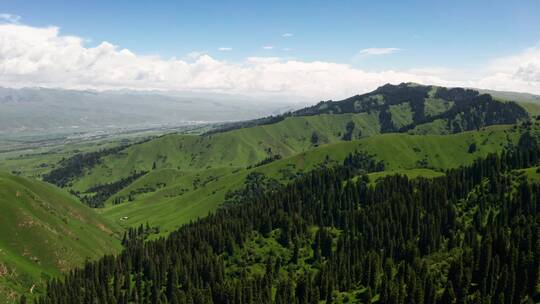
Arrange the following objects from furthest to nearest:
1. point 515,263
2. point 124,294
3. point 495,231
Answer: point 124,294, point 495,231, point 515,263

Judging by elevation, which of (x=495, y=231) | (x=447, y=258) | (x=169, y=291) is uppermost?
(x=495, y=231)

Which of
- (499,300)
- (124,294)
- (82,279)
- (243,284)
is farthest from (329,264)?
(82,279)

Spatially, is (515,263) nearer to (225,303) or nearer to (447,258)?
(447,258)

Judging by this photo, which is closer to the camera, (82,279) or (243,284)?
(243,284)

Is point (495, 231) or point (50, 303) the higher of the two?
point (495, 231)

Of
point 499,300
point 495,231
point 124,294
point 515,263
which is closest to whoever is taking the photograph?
point 499,300

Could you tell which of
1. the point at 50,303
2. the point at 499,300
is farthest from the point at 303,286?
the point at 50,303

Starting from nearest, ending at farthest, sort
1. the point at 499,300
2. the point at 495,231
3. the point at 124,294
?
the point at 499,300 < the point at 495,231 < the point at 124,294

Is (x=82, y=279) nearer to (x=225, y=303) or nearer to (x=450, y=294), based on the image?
(x=225, y=303)

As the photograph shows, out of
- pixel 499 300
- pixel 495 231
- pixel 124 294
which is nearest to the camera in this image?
pixel 499 300

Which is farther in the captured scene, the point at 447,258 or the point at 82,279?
the point at 82,279
